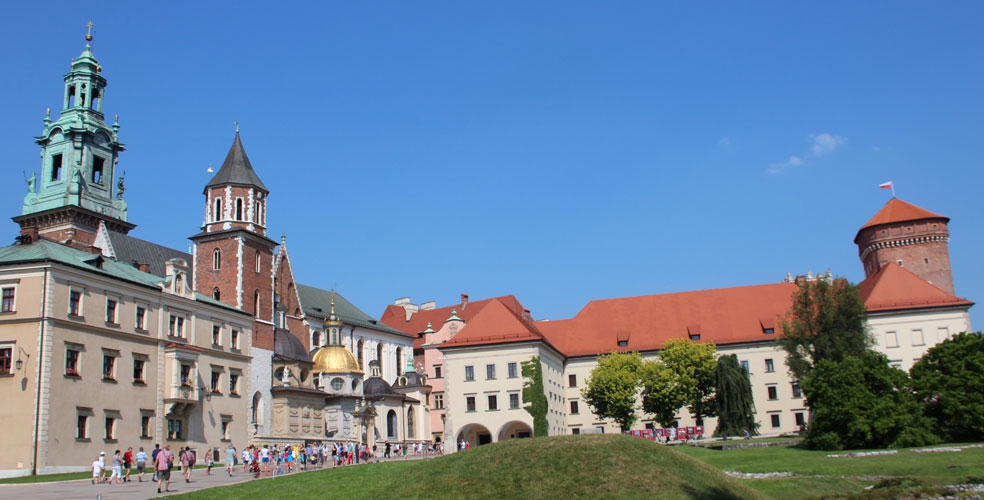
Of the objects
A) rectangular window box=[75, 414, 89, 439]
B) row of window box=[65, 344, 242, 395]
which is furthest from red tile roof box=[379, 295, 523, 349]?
rectangular window box=[75, 414, 89, 439]

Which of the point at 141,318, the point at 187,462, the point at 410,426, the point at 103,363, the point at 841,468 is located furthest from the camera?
the point at 410,426

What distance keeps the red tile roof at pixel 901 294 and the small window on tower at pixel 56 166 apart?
69430mm

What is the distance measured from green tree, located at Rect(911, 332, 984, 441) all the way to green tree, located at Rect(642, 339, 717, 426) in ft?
58.0

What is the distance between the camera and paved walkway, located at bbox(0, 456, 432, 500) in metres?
26.6

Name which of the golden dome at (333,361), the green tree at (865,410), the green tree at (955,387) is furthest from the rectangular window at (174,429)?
the green tree at (955,387)

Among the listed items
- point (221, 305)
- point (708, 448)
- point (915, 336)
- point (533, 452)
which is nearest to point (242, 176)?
point (221, 305)

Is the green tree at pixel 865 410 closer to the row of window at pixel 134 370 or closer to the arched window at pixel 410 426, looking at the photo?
the row of window at pixel 134 370

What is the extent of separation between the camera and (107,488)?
30.1m

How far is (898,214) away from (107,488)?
77705 millimetres

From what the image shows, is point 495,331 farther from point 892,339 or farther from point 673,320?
point 892,339

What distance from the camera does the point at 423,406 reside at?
77.1 m

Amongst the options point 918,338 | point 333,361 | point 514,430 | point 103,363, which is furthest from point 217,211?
point 918,338

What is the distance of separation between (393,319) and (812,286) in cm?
5277

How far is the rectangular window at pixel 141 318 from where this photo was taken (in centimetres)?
4634
